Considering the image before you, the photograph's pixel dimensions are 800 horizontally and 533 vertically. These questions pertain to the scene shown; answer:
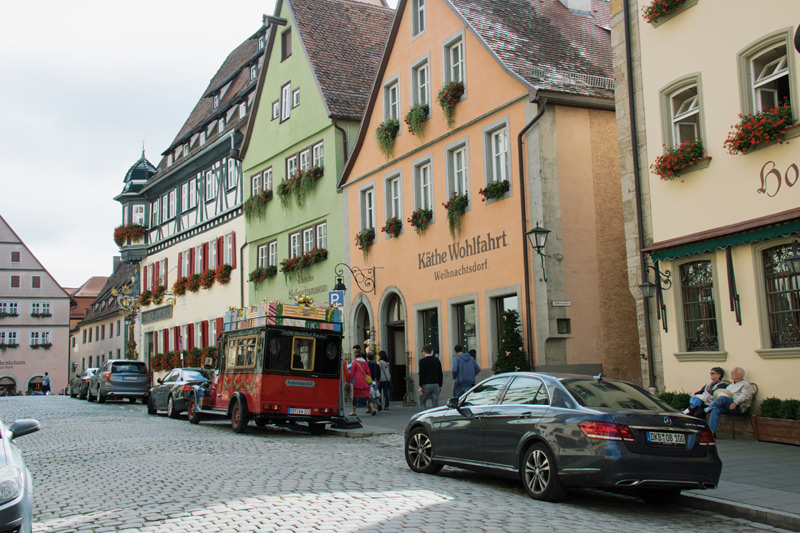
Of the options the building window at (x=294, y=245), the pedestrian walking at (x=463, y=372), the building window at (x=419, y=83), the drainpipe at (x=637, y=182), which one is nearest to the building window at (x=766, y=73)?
the drainpipe at (x=637, y=182)

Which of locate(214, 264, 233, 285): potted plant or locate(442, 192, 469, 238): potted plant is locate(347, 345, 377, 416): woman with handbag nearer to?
locate(442, 192, 469, 238): potted plant

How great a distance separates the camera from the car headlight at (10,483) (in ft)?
20.2

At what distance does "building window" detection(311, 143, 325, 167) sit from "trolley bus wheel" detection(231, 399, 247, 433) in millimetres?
13793

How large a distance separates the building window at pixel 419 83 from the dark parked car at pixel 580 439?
1526 centimetres

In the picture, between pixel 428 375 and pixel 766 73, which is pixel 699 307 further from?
pixel 428 375

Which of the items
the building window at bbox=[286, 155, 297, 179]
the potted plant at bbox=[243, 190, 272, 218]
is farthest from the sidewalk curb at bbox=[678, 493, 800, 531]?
the potted plant at bbox=[243, 190, 272, 218]

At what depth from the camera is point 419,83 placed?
25.5m

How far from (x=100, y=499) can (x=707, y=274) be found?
35.6 feet

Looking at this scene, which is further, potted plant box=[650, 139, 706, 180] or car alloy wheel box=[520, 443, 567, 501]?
potted plant box=[650, 139, 706, 180]

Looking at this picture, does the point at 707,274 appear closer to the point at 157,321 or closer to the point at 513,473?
the point at 513,473

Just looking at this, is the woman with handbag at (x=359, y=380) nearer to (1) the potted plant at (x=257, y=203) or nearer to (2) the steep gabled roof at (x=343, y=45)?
(2) the steep gabled roof at (x=343, y=45)

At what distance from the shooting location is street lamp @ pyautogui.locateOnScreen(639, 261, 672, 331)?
54.4ft

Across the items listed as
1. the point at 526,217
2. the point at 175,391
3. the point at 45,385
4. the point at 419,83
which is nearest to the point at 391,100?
the point at 419,83

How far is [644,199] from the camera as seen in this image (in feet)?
56.4
